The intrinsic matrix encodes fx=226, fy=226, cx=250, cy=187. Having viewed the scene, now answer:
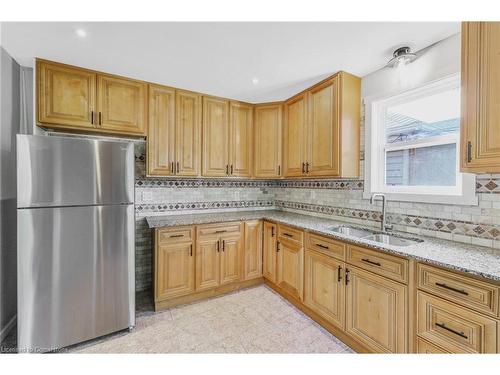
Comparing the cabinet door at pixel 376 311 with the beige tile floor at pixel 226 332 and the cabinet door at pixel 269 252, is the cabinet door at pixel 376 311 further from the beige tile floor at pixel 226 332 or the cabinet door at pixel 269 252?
the cabinet door at pixel 269 252

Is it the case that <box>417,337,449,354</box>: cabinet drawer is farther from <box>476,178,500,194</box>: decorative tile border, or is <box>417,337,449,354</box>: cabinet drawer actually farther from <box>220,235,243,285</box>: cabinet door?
<box>220,235,243,285</box>: cabinet door

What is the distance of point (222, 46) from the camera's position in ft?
5.79

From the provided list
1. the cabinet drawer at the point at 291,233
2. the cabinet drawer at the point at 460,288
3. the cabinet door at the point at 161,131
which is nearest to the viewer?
the cabinet drawer at the point at 460,288

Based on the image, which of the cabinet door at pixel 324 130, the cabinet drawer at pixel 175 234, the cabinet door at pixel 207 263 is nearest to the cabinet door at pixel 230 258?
the cabinet door at pixel 207 263

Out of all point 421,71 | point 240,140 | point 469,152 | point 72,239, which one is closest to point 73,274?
point 72,239

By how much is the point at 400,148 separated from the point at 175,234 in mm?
2373

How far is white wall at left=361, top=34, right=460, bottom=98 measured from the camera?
1.67 m

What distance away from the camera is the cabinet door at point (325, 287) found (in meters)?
1.87

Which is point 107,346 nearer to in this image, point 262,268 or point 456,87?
point 262,268

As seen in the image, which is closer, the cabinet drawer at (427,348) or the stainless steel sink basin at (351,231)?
the cabinet drawer at (427,348)

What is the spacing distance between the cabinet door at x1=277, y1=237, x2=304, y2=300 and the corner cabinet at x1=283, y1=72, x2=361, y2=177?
828mm

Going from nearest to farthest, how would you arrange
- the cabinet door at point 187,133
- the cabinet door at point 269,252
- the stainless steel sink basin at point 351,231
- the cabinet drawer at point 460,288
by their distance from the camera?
1. the cabinet drawer at point 460,288
2. the stainless steel sink basin at point 351,231
3. the cabinet door at point 187,133
4. the cabinet door at point 269,252

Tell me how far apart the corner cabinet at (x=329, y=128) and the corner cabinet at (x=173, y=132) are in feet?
4.11

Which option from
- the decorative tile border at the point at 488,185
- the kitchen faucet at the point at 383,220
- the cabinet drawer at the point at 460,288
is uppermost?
the decorative tile border at the point at 488,185
